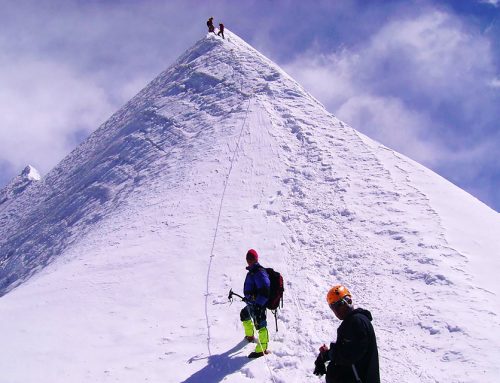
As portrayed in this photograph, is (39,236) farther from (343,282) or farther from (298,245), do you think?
(343,282)

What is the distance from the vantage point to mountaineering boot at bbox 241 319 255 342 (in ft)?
31.2

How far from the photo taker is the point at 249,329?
9570mm

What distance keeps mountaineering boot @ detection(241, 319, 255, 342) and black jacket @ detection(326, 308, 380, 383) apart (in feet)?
14.1

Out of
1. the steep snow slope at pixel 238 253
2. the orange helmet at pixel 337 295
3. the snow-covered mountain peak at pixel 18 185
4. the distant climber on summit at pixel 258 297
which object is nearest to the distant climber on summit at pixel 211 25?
the steep snow slope at pixel 238 253

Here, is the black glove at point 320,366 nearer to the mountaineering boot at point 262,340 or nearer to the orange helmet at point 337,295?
the orange helmet at point 337,295

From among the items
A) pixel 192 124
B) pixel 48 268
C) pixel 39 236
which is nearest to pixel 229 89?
pixel 192 124

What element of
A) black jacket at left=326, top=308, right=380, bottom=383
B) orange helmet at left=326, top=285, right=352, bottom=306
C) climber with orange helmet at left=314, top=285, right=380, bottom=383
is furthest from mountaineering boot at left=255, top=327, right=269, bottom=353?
orange helmet at left=326, top=285, right=352, bottom=306

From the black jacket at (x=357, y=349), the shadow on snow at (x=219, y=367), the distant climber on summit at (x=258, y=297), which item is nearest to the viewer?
the black jacket at (x=357, y=349)

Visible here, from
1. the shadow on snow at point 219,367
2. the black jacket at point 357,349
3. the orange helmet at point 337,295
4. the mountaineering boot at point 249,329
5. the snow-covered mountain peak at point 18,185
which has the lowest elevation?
the black jacket at point 357,349

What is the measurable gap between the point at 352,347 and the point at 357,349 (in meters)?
0.06

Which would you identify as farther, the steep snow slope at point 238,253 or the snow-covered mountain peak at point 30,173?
the snow-covered mountain peak at point 30,173

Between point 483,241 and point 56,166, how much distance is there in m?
31.8

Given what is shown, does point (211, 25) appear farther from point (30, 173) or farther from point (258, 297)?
point (258, 297)

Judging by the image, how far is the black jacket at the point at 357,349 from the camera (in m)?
5.07
